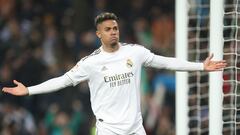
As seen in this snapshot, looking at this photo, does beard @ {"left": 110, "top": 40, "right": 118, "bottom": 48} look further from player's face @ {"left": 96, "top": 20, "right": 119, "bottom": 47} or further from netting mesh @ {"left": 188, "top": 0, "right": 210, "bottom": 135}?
netting mesh @ {"left": 188, "top": 0, "right": 210, "bottom": 135}

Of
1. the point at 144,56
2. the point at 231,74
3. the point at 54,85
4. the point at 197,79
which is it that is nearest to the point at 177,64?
the point at 144,56

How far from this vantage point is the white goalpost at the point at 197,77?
10.8 m

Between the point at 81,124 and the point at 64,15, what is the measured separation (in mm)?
2791

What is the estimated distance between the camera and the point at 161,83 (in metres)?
14.9

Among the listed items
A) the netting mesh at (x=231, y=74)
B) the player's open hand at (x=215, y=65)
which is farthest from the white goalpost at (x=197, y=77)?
the player's open hand at (x=215, y=65)

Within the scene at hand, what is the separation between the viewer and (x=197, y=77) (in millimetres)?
12398

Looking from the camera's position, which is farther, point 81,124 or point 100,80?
point 81,124

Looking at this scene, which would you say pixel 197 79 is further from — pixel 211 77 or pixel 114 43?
pixel 114 43

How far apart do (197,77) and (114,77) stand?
3.33 metres

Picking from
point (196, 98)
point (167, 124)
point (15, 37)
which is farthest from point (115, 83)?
point (15, 37)

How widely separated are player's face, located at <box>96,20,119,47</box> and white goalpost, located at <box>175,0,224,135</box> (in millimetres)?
1880

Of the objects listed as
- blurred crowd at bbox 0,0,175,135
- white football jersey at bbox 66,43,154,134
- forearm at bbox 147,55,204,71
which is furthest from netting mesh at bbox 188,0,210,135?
white football jersey at bbox 66,43,154,134

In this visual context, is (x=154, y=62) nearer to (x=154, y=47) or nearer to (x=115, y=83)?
(x=115, y=83)

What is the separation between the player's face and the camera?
920cm
